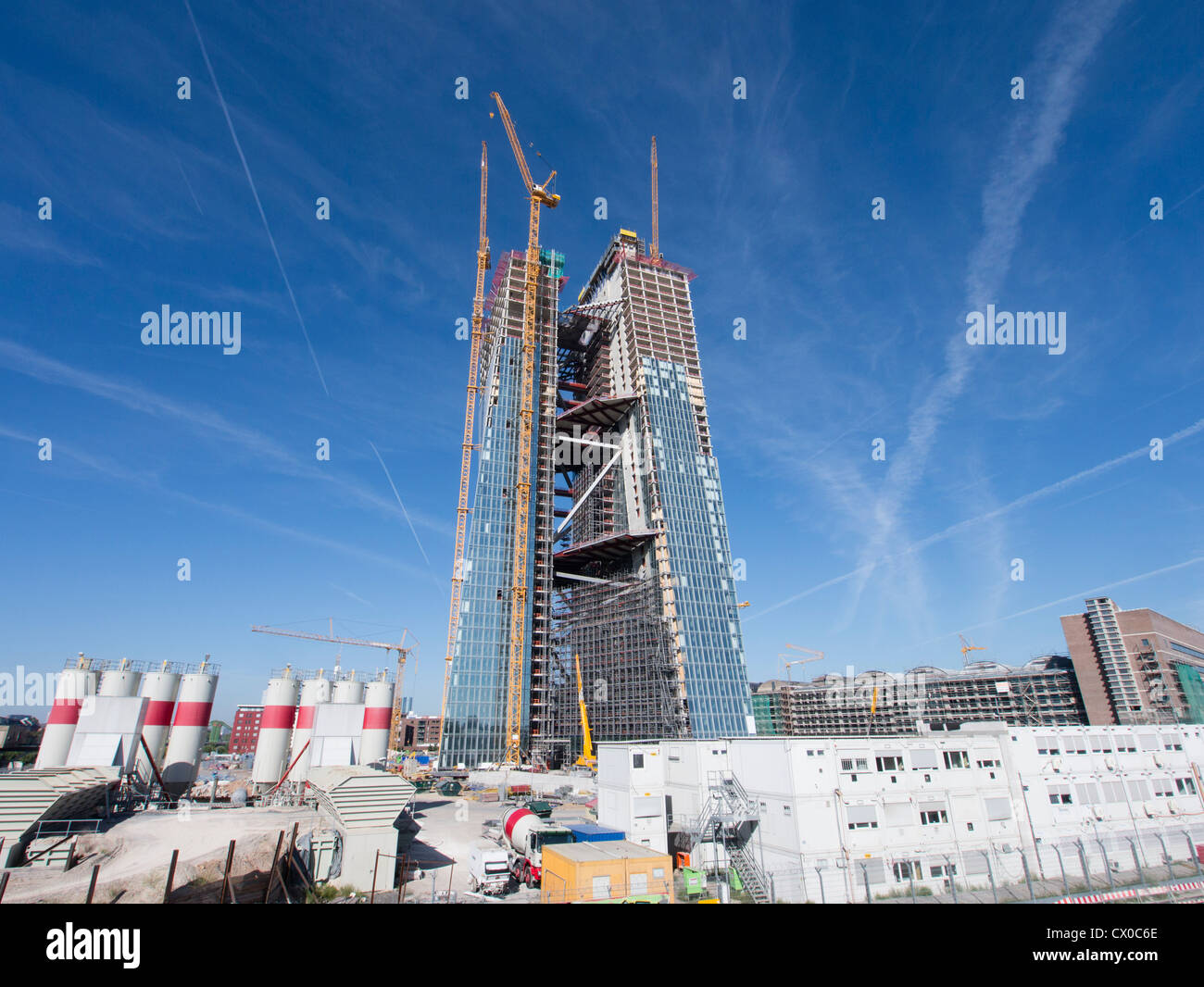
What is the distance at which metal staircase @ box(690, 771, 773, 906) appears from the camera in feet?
107

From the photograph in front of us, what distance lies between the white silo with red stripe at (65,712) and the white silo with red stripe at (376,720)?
75.1 feet

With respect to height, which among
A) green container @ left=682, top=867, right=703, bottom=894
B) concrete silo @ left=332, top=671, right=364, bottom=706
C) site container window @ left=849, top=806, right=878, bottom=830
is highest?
concrete silo @ left=332, top=671, right=364, bottom=706

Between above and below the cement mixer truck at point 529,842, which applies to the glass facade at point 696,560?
above

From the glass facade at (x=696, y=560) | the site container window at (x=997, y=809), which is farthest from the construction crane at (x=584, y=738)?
the site container window at (x=997, y=809)

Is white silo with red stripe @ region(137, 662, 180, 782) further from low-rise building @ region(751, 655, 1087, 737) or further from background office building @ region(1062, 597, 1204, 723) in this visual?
background office building @ region(1062, 597, 1204, 723)

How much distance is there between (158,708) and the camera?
52.6 m

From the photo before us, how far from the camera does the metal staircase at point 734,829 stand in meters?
32.5

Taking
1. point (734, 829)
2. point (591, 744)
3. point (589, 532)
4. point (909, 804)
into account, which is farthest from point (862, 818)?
point (589, 532)

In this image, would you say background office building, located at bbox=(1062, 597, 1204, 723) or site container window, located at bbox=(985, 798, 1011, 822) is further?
background office building, located at bbox=(1062, 597, 1204, 723)

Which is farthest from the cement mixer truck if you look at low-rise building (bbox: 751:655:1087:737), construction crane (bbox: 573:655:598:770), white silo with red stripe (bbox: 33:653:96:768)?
low-rise building (bbox: 751:655:1087:737)

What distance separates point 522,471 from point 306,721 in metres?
50.7

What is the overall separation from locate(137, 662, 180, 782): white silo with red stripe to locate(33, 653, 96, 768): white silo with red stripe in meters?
4.92

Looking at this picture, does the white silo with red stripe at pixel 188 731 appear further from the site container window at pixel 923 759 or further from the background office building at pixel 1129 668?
the background office building at pixel 1129 668

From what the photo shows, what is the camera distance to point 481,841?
1570 inches
